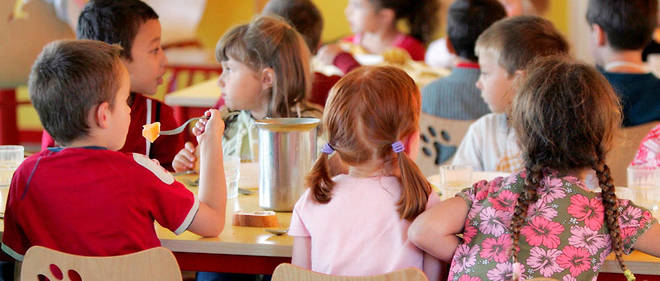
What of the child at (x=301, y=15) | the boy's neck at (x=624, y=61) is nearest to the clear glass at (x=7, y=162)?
the child at (x=301, y=15)

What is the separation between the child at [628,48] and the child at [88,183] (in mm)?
1567

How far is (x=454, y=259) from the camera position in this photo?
143 cm

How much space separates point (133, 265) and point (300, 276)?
29 cm

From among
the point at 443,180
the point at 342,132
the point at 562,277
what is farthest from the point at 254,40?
the point at 562,277

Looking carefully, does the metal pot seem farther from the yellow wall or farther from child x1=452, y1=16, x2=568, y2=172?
the yellow wall

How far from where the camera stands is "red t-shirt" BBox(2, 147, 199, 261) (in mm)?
1454

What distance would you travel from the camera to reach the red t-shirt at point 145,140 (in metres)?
2.11

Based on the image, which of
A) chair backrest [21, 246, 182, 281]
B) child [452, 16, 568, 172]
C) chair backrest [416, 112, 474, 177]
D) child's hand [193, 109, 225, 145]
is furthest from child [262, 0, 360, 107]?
chair backrest [21, 246, 182, 281]

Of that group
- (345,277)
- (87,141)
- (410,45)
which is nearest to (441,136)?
(87,141)

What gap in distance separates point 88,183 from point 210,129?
0.25 metres

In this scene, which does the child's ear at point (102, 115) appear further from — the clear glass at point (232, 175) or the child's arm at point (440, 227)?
the child's arm at point (440, 227)

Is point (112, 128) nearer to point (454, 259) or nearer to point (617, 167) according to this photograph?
point (454, 259)

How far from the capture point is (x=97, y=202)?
1.45 metres

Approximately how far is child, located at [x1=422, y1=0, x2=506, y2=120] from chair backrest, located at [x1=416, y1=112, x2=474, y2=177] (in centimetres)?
23
